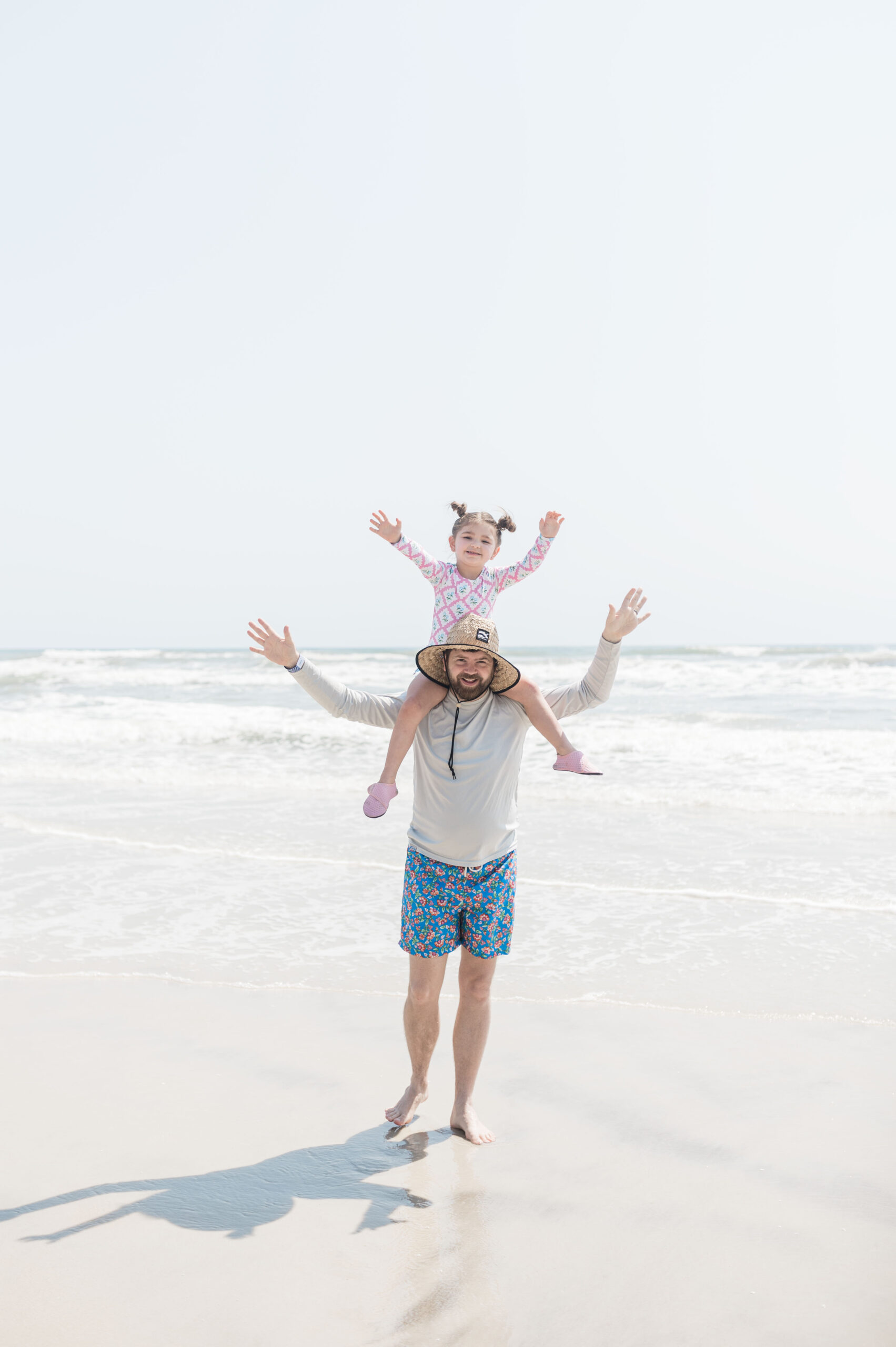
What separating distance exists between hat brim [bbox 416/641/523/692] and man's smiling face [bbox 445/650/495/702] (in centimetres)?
1

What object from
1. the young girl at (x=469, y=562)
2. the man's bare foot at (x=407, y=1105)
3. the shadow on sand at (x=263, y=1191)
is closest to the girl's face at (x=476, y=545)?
the young girl at (x=469, y=562)

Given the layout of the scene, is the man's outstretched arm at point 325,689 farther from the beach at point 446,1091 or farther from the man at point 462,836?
the beach at point 446,1091

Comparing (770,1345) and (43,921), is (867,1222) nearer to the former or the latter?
(770,1345)

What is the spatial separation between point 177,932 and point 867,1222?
13.0 ft

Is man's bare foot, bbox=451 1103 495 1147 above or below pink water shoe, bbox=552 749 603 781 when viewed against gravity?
Answer: below

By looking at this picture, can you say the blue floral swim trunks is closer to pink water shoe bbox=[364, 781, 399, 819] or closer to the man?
the man

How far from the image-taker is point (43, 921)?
556 cm

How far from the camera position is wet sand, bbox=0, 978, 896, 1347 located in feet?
7.55

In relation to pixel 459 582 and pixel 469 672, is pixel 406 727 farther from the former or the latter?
pixel 459 582

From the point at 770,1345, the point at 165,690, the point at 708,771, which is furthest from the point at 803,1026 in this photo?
the point at 165,690

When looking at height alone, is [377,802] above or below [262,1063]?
above

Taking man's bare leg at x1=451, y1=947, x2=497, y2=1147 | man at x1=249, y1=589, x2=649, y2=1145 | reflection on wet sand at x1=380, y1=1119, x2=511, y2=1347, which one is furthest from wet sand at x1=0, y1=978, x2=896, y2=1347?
man at x1=249, y1=589, x2=649, y2=1145

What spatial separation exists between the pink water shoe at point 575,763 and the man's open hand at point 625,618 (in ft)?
1.45

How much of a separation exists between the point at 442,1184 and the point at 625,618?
202cm
